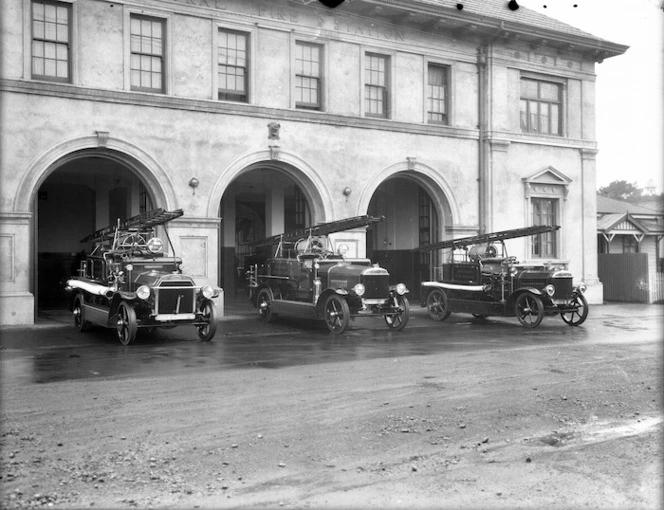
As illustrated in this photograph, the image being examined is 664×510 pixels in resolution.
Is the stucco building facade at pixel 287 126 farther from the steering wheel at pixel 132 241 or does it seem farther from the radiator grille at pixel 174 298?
the radiator grille at pixel 174 298

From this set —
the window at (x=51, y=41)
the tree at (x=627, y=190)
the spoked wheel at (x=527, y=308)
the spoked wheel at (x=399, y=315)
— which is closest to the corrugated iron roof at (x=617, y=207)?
the tree at (x=627, y=190)

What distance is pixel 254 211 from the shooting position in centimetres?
2772

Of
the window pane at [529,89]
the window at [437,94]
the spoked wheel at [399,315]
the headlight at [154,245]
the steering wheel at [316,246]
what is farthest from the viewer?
the window pane at [529,89]

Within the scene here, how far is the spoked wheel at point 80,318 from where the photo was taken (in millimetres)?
14914

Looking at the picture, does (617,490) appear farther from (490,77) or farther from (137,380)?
(490,77)

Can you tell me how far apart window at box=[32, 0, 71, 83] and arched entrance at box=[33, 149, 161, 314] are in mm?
5725

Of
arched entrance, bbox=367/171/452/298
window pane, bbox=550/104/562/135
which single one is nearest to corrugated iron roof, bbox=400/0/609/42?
window pane, bbox=550/104/562/135

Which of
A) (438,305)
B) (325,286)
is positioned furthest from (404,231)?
(325,286)

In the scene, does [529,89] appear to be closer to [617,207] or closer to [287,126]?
[287,126]

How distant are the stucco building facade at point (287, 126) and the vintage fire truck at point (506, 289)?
3210 mm

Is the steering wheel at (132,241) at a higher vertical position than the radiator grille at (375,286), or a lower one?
higher

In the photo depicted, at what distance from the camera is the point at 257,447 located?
19.6ft

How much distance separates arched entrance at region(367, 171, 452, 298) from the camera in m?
24.5

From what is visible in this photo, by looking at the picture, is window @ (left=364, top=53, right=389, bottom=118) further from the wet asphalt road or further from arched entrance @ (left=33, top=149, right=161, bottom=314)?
arched entrance @ (left=33, top=149, right=161, bottom=314)
